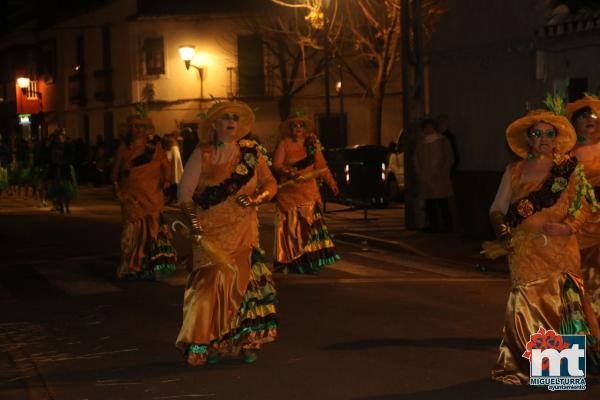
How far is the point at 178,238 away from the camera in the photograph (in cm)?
1875

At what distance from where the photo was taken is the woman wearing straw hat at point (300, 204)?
13539mm

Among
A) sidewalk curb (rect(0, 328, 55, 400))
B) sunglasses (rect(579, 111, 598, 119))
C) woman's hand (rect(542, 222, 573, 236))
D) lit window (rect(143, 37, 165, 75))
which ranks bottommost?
sidewalk curb (rect(0, 328, 55, 400))

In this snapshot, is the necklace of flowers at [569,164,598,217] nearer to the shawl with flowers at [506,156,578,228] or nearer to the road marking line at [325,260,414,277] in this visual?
the shawl with flowers at [506,156,578,228]

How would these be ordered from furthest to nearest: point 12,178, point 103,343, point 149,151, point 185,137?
1. point 12,178
2. point 185,137
3. point 149,151
4. point 103,343

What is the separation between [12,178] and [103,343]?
26.5 metres

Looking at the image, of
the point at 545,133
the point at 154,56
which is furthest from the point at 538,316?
the point at 154,56

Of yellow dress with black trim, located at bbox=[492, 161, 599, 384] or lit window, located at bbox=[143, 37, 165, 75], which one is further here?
lit window, located at bbox=[143, 37, 165, 75]

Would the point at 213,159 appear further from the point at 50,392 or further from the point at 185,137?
the point at 185,137

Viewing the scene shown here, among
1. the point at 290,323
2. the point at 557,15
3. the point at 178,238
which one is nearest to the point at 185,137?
the point at 178,238

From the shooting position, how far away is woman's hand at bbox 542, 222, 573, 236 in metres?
7.45

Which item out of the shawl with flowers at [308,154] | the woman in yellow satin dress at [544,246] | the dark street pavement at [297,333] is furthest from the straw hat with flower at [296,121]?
the woman in yellow satin dress at [544,246]

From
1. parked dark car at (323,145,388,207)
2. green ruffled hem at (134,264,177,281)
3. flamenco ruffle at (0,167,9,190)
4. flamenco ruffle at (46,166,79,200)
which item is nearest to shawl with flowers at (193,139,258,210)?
green ruffled hem at (134,264,177,281)

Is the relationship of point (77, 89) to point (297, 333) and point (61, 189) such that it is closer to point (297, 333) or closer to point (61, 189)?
point (61, 189)

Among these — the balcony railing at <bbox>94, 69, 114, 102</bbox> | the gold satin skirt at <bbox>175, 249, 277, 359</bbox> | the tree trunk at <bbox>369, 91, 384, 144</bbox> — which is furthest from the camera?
the balcony railing at <bbox>94, 69, 114, 102</bbox>
